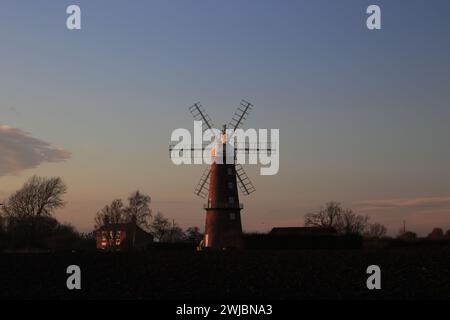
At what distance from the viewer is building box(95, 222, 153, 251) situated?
242 feet

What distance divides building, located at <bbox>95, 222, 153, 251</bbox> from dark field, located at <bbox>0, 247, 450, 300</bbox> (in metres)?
32.8

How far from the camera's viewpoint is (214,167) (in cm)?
5950

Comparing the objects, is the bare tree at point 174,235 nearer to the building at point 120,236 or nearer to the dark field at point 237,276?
the building at point 120,236

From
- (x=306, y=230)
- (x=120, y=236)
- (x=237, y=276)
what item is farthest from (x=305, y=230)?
(x=237, y=276)

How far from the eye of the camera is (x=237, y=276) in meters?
30.0

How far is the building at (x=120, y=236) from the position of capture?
7378 cm

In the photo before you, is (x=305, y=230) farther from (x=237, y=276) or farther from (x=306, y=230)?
(x=237, y=276)

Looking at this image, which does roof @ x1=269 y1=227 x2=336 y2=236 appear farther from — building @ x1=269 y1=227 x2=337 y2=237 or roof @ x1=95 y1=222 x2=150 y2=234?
roof @ x1=95 y1=222 x2=150 y2=234

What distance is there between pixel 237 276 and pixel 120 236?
2263 inches

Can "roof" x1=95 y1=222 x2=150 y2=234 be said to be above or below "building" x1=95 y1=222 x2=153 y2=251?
above

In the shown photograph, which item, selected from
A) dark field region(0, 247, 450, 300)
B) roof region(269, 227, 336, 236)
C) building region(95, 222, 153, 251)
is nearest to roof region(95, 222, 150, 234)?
building region(95, 222, 153, 251)

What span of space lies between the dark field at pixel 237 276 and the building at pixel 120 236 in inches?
1291
